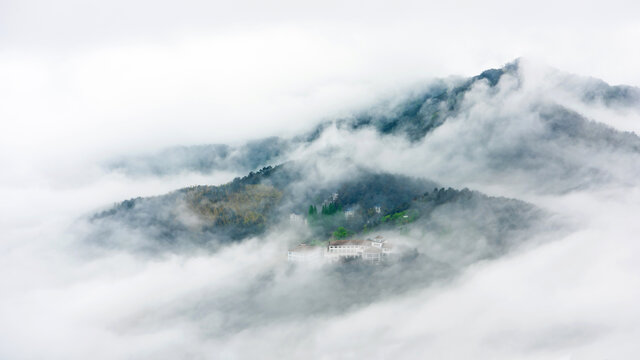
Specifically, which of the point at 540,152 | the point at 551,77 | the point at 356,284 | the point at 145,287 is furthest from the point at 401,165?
the point at 145,287

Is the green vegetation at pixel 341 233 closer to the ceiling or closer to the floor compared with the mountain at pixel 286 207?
closer to the floor

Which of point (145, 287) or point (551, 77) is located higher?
point (551, 77)

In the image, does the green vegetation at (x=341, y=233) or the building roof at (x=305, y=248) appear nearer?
the building roof at (x=305, y=248)

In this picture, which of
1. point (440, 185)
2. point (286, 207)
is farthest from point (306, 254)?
point (440, 185)

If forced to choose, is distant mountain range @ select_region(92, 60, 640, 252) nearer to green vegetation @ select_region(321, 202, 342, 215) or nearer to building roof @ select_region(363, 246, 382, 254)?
green vegetation @ select_region(321, 202, 342, 215)

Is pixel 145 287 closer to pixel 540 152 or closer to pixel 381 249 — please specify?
pixel 381 249

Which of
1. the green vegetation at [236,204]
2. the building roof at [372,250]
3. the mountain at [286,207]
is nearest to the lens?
the building roof at [372,250]

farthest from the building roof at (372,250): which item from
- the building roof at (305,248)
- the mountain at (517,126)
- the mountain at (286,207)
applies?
the mountain at (517,126)

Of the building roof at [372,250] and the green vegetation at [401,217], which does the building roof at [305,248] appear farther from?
the green vegetation at [401,217]

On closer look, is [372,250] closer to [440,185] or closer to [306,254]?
[306,254]
